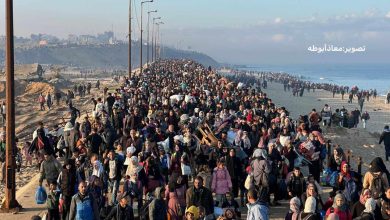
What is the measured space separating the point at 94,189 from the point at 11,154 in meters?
3.25

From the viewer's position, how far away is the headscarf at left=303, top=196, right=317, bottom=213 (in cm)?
803

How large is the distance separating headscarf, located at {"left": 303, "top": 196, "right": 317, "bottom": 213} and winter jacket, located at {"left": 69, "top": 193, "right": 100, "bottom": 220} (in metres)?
3.34

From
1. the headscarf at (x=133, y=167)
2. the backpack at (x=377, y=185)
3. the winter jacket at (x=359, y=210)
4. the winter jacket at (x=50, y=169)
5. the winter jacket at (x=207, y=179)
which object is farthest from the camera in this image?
the winter jacket at (x=50, y=169)

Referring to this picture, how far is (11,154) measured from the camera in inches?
456

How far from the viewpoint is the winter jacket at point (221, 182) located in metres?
10.6

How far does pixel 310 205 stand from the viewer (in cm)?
809

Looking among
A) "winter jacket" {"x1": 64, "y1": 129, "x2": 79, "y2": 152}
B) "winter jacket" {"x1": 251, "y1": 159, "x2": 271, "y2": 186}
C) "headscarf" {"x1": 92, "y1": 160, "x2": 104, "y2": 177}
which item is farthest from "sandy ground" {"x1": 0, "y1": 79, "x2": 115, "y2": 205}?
"winter jacket" {"x1": 251, "y1": 159, "x2": 271, "y2": 186}

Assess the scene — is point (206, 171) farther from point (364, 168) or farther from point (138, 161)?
point (364, 168)

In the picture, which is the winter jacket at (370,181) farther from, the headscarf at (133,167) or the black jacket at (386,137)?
the black jacket at (386,137)

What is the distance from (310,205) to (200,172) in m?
3.59

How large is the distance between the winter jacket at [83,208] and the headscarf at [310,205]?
3.34 metres

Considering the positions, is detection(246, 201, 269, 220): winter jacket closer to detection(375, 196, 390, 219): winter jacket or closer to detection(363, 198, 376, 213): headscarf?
detection(363, 198, 376, 213): headscarf

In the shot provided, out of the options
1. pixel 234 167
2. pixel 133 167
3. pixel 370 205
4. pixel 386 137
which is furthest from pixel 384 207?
pixel 386 137

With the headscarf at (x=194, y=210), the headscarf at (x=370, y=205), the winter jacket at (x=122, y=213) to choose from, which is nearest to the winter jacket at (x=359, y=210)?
the headscarf at (x=370, y=205)
